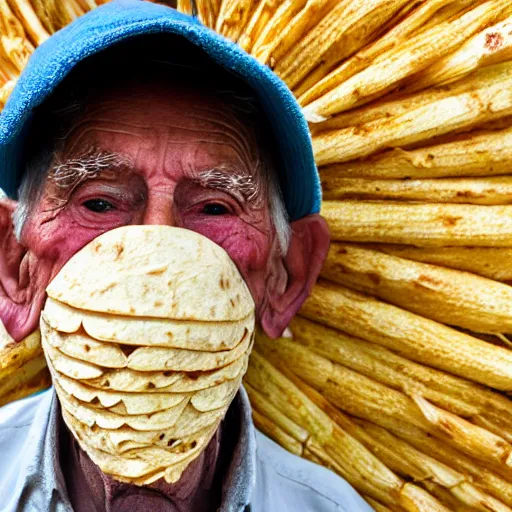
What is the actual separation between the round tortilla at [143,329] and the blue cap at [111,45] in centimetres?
33

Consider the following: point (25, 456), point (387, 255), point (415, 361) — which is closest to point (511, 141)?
point (387, 255)

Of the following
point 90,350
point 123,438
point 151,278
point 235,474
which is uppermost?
point 151,278

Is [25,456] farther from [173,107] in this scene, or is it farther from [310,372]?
[173,107]

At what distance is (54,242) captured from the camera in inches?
39.9

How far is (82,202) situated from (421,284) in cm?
73

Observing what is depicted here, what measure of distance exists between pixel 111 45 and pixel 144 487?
78 cm

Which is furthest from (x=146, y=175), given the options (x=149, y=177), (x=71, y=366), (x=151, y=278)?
(x=71, y=366)

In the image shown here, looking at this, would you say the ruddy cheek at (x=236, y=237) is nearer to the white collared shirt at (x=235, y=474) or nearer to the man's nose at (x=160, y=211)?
the man's nose at (x=160, y=211)

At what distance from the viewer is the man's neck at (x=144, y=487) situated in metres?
1.09

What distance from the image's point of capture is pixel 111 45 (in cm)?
93

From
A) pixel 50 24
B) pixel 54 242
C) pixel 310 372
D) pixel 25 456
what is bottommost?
pixel 25 456

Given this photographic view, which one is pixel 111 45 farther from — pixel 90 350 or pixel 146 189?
pixel 90 350

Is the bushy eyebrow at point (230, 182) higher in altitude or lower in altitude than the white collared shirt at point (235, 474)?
higher

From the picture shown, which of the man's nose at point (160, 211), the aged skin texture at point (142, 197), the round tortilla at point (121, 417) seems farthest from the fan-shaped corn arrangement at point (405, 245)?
the round tortilla at point (121, 417)
